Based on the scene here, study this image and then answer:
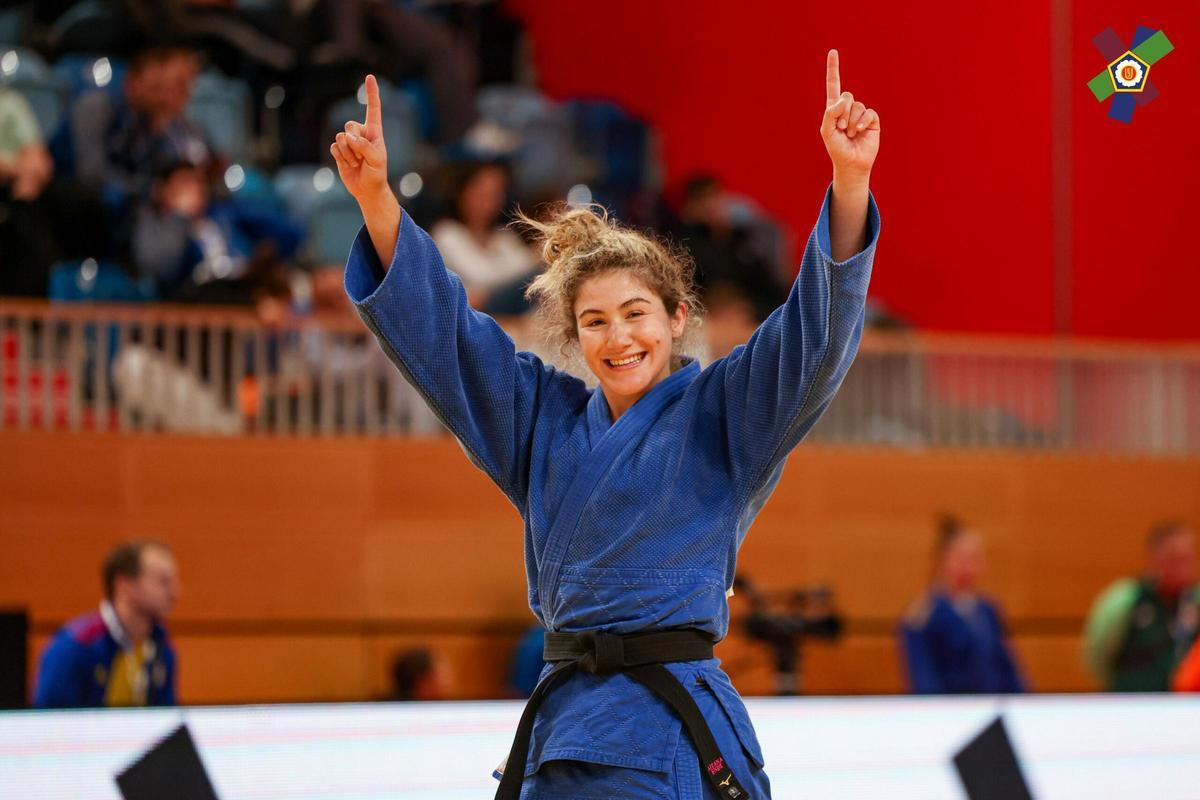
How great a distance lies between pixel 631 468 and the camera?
1881mm

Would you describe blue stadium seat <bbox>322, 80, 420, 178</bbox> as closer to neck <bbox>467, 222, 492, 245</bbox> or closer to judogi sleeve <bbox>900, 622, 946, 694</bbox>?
neck <bbox>467, 222, 492, 245</bbox>

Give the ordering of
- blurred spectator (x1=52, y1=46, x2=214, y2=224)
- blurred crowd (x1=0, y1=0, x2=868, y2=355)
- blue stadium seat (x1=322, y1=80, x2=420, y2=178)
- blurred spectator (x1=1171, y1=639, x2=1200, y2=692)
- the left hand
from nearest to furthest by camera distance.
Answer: the left hand
blurred spectator (x1=1171, y1=639, x2=1200, y2=692)
blurred crowd (x1=0, y1=0, x2=868, y2=355)
blurred spectator (x1=52, y1=46, x2=214, y2=224)
blue stadium seat (x1=322, y1=80, x2=420, y2=178)

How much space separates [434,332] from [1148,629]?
12.7 feet

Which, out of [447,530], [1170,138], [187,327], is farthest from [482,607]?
[1170,138]

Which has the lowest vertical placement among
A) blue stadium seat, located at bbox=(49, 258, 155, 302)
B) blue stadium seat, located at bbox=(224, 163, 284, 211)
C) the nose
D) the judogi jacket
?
the judogi jacket

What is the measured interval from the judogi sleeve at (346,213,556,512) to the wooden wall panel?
9.79 feet

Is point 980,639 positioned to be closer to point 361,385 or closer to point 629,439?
point 361,385

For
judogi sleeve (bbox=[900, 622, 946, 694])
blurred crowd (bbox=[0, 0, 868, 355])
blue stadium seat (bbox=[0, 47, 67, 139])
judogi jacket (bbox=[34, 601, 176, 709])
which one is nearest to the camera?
judogi jacket (bbox=[34, 601, 176, 709])

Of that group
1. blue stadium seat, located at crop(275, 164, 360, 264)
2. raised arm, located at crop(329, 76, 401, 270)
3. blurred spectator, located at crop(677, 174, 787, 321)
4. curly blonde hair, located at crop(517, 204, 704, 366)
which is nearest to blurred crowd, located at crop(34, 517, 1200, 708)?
blurred spectator, located at crop(677, 174, 787, 321)

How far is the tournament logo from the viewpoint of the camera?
6.69 feet

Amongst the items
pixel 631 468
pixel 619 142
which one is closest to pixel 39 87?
pixel 619 142

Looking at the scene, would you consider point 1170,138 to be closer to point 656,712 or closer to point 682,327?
point 682,327

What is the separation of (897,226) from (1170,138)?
523 mm

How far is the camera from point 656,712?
5.92ft
